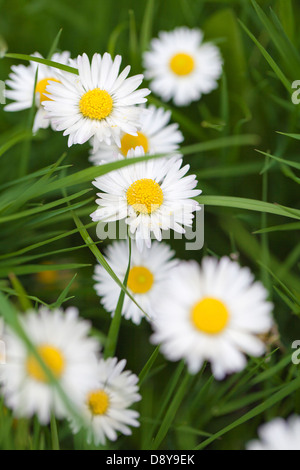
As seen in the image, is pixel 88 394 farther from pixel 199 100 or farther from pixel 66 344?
pixel 199 100

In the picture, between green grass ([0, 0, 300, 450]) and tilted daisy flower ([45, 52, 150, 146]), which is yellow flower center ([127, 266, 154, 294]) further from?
tilted daisy flower ([45, 52, 150, 146])

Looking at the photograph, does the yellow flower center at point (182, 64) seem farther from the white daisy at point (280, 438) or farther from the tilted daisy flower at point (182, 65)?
the white daisy at point (280, 438)

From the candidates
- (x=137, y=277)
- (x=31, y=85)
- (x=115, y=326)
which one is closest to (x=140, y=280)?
(x=137, y=277)

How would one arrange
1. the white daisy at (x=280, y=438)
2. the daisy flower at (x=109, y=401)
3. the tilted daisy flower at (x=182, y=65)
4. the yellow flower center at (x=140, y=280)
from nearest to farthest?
1. the white daisy at (x=280, y=438)
2. the daisy flower at (x=109, y=401)
3. the yellow flower center at (x=140, y=280)
4. the tilted daisy flower at (x=182, y=65)

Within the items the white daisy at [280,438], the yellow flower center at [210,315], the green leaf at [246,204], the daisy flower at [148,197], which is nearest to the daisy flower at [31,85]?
the daisy flower at [148,197]

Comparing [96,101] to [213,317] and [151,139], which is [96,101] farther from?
[213,317]
